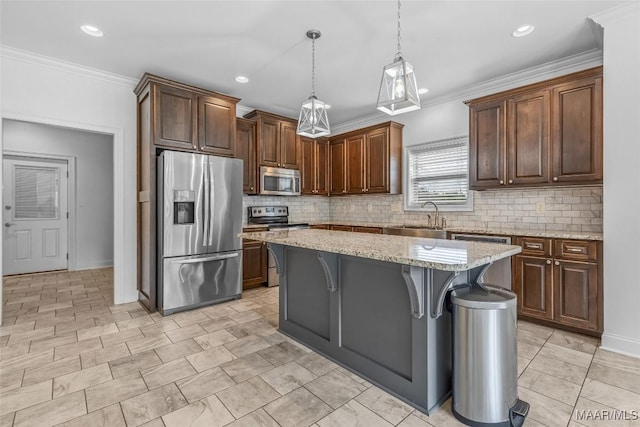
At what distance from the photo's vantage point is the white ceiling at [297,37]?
259cm

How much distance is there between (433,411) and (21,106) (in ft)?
15.6

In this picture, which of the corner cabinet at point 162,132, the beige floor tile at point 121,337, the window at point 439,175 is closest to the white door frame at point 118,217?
the corner cabinet at point 162,132

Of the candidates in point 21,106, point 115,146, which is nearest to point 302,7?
point 115,146

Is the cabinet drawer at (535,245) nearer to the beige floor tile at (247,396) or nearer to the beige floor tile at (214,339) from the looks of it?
the beige floor tile at (247,396)

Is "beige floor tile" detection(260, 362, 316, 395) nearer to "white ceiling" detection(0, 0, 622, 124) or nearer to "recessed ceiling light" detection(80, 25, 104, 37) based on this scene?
"white ceiling" detection(0, 0, 622, 124)

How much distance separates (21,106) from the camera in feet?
11.1

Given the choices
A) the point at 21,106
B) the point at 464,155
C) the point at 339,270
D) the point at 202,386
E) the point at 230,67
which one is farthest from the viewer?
the point at 464,155

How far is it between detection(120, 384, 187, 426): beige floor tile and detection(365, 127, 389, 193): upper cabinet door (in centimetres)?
393

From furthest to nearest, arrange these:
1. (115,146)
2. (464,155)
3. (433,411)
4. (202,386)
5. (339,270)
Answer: (464,155), (115,146), (339,270), (202,386), (433,411)

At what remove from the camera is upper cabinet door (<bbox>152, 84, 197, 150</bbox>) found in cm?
365

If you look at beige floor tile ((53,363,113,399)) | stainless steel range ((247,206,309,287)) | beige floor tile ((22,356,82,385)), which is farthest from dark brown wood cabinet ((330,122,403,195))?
beige floor tile ((22,356,82,385))

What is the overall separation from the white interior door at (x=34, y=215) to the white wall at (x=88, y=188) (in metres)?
0.20

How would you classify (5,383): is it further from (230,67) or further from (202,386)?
(230,67)

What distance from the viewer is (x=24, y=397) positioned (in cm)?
204
